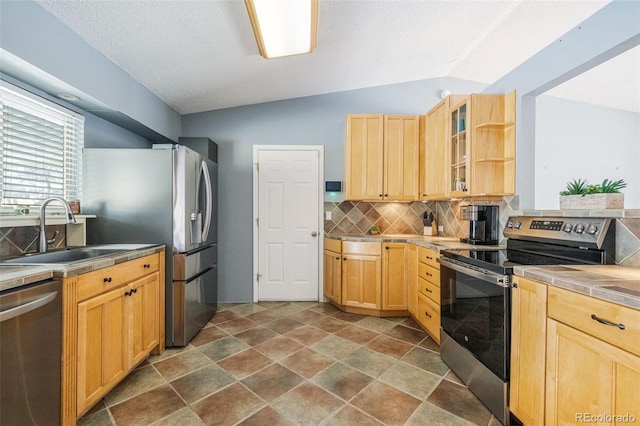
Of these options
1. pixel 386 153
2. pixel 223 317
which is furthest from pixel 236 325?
pixel 386 153

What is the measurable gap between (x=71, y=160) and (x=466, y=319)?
128 inches

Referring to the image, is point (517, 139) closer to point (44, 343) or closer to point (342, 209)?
point (342, 209)

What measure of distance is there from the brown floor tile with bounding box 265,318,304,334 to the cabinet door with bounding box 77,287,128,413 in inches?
50.3

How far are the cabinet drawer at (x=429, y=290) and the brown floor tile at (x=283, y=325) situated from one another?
50.8 inches

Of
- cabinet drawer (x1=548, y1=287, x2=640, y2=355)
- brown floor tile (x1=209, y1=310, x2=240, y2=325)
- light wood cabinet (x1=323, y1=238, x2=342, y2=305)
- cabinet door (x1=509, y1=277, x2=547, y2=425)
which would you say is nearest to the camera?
cabinet drawer (x1=548, y1=287, x2=640, y2=355)

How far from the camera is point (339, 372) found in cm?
198

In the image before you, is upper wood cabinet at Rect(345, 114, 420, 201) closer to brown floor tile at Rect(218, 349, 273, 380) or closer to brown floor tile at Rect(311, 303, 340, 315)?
brown floor tile at Rect(311, 303, 340, 315)

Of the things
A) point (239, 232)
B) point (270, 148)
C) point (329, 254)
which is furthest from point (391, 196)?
point (239, 232)

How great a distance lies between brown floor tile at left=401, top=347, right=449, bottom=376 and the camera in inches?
79.6

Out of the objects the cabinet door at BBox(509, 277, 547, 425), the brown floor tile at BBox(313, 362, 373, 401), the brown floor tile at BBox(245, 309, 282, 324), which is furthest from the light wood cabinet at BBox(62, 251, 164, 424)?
the cabinet door at BBox(509, 277, 547, 425)

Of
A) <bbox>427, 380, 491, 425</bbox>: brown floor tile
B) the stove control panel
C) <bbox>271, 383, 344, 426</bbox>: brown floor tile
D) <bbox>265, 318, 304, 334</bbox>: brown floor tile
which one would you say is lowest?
<bbox>265, 318, 304, 334</bbox>: brown floor tile

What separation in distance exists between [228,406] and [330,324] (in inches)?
54.4

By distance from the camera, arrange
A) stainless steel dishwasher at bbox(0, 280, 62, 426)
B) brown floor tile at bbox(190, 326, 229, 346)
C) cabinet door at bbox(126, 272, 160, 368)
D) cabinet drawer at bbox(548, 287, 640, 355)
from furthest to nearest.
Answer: brown floor tile at bbox(190, 326, 229, 346), cabinet door at bbox(126, 272, 160, 368), stainless steel dishwasher at bbox(0, 280, 62, 426), cabinet drawer at bbox(548, 287, 640, 355)

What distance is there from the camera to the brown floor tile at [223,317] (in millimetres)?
2922
